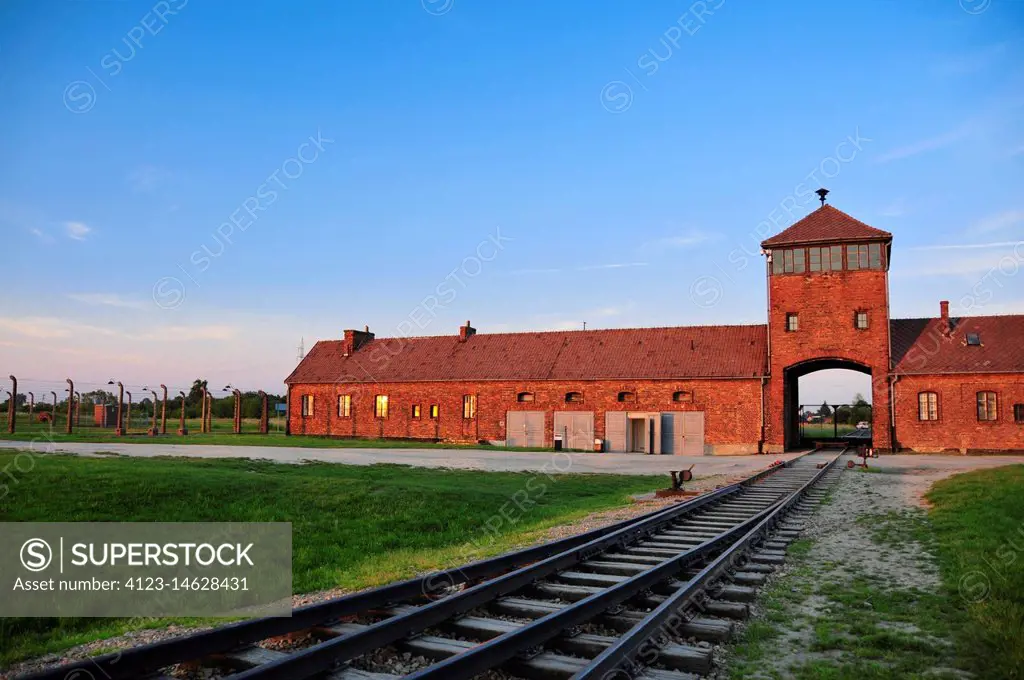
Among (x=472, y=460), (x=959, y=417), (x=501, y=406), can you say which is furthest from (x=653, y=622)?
Answer: (x=501, y=406)

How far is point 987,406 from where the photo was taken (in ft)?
109

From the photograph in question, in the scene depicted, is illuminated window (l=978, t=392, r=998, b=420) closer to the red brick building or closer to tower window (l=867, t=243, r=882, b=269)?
the red brick building

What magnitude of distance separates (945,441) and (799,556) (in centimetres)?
2940

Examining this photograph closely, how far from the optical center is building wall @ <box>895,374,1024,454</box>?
107ft

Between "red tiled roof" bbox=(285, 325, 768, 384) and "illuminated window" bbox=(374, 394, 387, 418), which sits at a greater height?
"red tiled roof" bbox=(285, 325, 768, 384)

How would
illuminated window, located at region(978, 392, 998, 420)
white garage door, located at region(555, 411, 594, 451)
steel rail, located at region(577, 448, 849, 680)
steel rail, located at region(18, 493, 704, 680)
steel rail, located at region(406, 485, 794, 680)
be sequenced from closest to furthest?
steel rail, located at region(18, 493, 704, 680)
steel rail, located at region(406, 485, 794, 680)
steel rail, located at region(577, 448, 849, 680)
illuminated window, located at region(978, 392, 998, 420)
white garage door, located at region(555, 411, 594, 451)

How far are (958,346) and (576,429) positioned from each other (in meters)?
19.3

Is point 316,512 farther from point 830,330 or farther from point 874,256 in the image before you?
point 874,256

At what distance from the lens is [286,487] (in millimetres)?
13523

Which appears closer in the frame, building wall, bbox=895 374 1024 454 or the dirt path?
the dirt path

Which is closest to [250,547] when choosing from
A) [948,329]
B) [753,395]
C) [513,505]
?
[513,505]

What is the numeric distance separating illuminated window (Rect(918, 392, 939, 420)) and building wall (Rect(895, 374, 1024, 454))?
137 millimetres

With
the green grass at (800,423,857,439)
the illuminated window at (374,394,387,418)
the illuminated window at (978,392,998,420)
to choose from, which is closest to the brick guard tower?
the illuminated window at (978,392,998,420)

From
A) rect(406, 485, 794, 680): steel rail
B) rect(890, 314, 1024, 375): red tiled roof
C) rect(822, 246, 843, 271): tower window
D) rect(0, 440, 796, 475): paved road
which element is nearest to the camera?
rect(406, 485, 794, 680): steel rail
